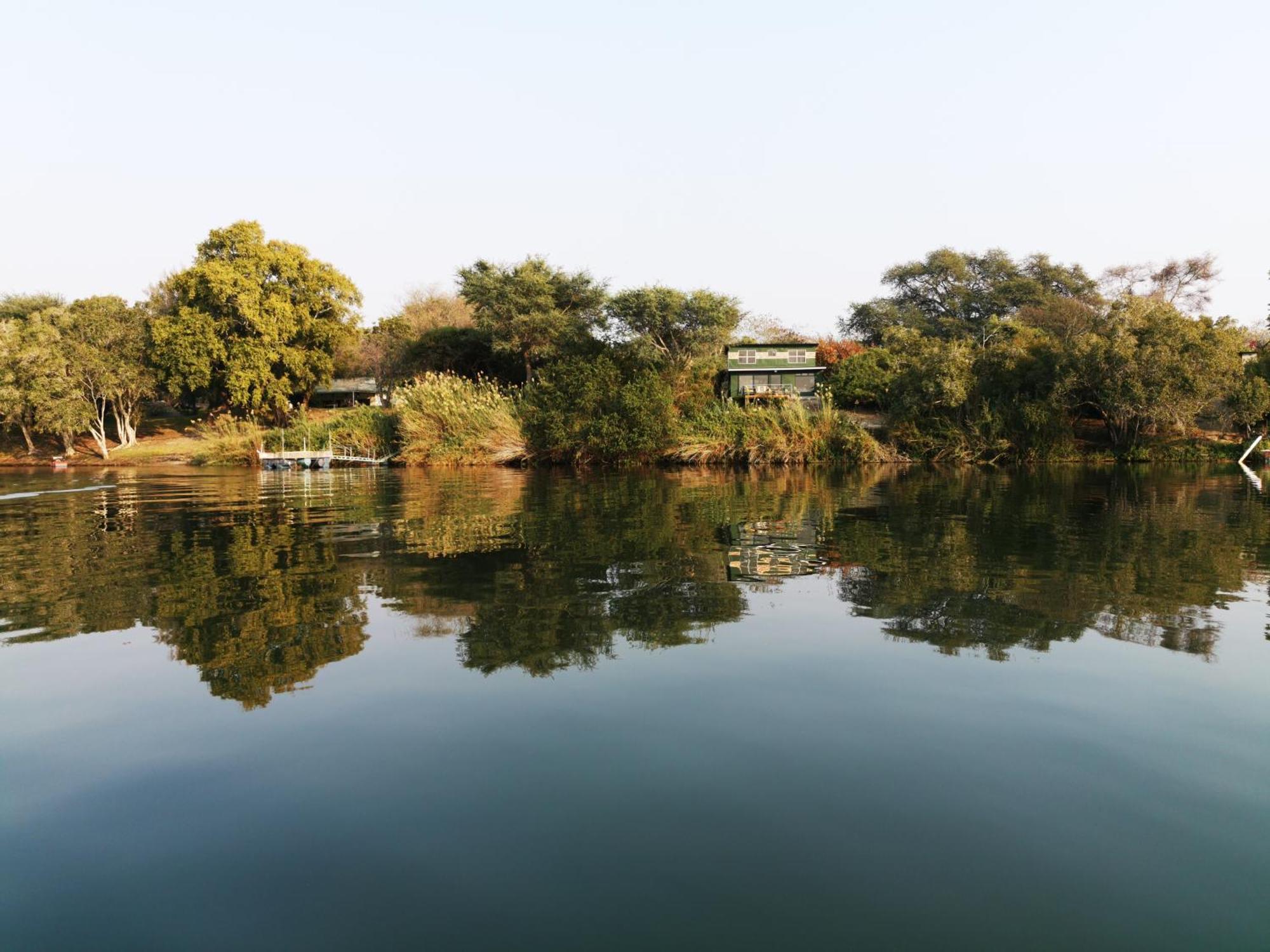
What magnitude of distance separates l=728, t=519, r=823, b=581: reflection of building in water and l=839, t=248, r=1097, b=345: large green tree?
6324cm

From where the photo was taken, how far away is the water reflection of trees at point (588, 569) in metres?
7.79

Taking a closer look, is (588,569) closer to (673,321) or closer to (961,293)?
(673,321)

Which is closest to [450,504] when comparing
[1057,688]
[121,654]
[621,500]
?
[621,500]

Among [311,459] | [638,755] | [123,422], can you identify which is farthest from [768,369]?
[123,422]

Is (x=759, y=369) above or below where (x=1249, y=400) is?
above

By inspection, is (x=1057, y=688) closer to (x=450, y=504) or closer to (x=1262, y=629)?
(x=1262, y=629)

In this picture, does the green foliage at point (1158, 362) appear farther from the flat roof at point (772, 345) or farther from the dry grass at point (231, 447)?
the dry grass at point (231, 447)

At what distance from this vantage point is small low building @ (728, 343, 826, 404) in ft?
163

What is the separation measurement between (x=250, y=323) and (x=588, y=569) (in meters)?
52.5

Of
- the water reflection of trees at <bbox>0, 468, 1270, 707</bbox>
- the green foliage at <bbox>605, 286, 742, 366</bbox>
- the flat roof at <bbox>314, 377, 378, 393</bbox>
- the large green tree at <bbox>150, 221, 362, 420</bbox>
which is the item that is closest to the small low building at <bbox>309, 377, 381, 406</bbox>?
the flat roof at <bbox>314, 377, 378, 393</bbox>

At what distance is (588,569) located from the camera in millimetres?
11297

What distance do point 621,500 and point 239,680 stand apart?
53.6 feet

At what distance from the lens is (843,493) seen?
955 inches

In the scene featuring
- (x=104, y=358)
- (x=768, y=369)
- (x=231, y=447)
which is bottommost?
(x=231, y=447)
